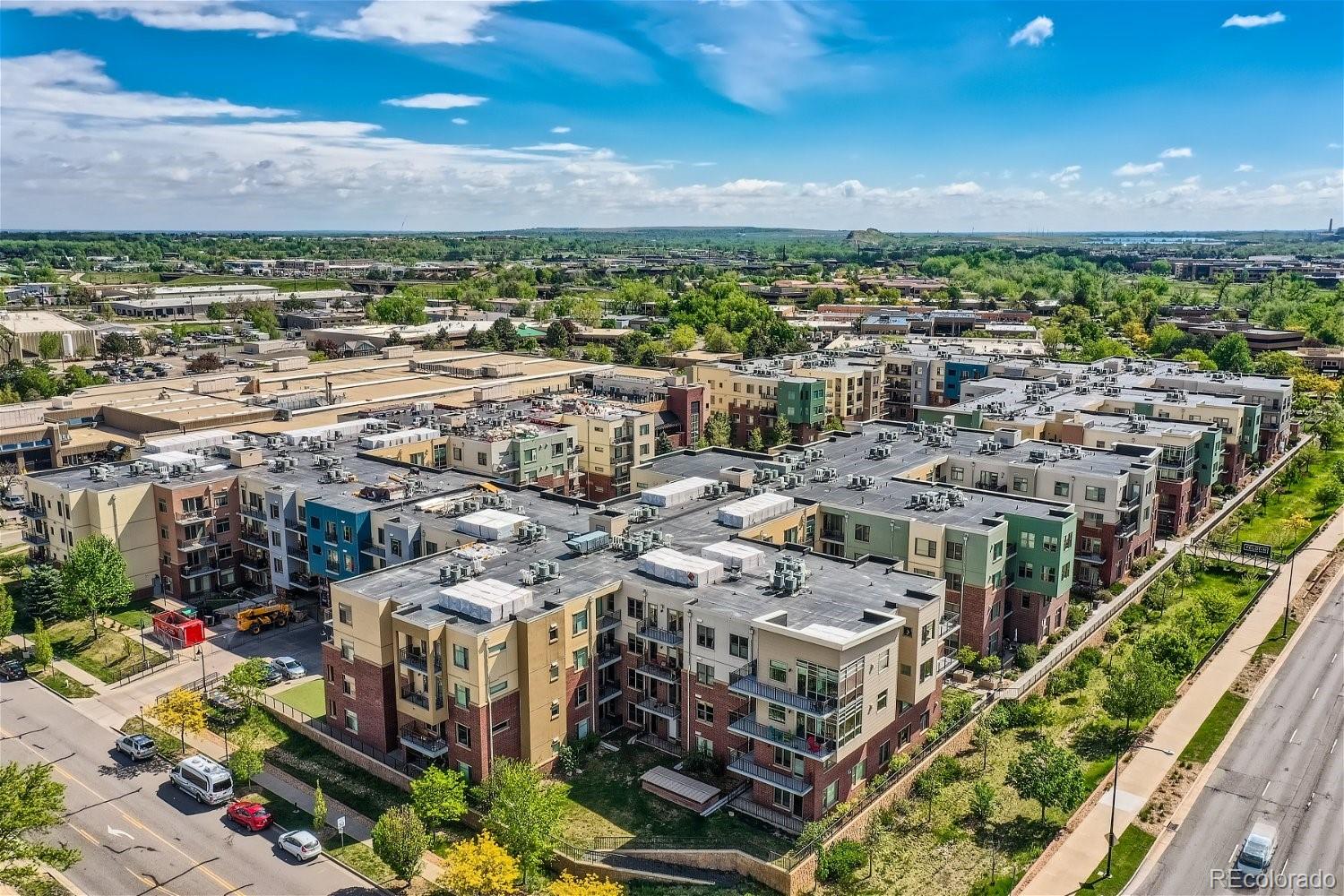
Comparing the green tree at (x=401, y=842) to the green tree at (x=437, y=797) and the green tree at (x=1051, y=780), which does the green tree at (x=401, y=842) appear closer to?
the green tree at (x=437, y=797)

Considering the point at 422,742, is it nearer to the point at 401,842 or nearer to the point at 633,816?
the point at 401,842

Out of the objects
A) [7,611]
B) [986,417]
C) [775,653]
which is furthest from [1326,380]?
[7,611]

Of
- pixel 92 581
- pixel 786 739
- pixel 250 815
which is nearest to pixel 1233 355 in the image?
pixel 786 739

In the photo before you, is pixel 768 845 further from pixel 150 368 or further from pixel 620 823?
pixel 150 368

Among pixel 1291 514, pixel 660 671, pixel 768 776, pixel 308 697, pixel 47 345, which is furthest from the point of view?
pixel 47 345

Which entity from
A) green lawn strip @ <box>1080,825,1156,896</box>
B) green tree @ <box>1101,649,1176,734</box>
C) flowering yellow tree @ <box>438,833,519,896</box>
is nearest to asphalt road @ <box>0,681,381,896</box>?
flowering yellow tree @ <box>438,833,519,896</box>

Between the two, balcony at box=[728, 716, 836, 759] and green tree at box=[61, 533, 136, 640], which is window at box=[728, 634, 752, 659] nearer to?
balcony at box=[728, 716, 836, 759]
